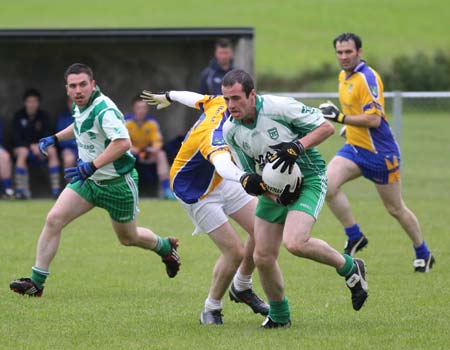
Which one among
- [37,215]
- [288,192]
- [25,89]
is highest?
[288,192]

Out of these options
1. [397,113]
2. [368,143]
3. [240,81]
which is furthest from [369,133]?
[397,113]

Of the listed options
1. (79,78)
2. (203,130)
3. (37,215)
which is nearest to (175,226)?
(37,215)

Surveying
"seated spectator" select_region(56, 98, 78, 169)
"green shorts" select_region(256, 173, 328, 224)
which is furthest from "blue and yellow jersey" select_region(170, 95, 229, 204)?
"seated spectator" select_region(56, 98, 78, 169)

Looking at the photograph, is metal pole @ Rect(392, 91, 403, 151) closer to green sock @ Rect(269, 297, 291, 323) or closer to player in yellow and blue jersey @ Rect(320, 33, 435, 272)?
player in yellow and blue jersey @ Rect(320, 33, 435, 272)

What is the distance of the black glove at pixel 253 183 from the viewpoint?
6.67 metres

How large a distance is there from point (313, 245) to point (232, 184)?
1.01 m

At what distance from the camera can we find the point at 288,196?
7.04m

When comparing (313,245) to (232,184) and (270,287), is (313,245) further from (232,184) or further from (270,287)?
(232,184)

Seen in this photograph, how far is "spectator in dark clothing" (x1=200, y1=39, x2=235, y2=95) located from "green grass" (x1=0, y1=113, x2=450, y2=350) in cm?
201

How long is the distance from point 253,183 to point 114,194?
7.55 ft

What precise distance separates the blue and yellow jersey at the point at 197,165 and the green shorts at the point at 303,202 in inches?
21.5

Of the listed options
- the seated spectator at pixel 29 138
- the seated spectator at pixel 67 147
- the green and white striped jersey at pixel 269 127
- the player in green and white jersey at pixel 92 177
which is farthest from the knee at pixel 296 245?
the seated spectator at pixel 29 138

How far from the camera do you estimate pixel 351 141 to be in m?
10.5

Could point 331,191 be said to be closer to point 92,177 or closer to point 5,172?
point 92,177
